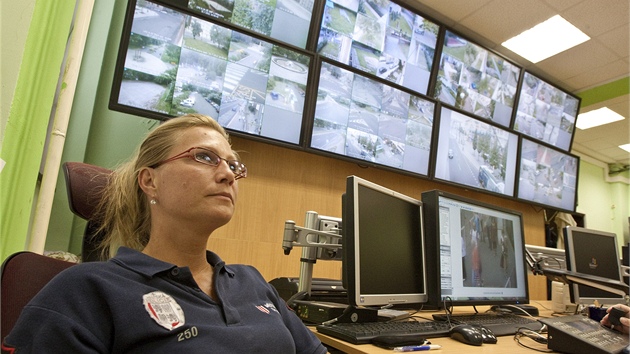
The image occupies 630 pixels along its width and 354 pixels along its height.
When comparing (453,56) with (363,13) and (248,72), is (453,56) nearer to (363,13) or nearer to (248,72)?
(363,13)

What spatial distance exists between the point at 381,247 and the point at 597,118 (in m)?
5.17

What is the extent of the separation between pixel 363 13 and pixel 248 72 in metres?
1.07

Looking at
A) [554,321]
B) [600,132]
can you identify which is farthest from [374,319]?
[600,132]

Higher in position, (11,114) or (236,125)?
(236,125)

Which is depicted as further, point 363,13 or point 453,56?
point 453,56

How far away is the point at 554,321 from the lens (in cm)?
119

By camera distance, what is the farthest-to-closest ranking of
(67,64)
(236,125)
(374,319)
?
(236,125) < (67,64) < (374,319)

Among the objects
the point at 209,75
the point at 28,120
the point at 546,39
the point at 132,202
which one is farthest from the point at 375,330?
the point at 546,39

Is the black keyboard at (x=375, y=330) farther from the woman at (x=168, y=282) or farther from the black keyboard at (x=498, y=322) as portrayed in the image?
the black keyboard at (x=498, y=322)

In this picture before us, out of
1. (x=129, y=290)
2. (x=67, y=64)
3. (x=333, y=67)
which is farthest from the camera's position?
(x=333, y=67)

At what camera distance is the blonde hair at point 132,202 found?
1.11 metres

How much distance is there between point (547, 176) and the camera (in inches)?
147

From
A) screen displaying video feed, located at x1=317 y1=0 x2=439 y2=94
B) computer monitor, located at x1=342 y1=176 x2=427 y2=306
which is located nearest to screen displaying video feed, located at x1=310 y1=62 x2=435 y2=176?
screen displaying video feed, located at x1=317 y1=0 x2=439 y2=94

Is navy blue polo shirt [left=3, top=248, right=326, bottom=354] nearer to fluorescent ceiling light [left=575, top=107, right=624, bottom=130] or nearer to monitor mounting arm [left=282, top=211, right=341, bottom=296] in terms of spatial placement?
monitor mounting arm [left=282, top=211, right=341, bottom=296]
